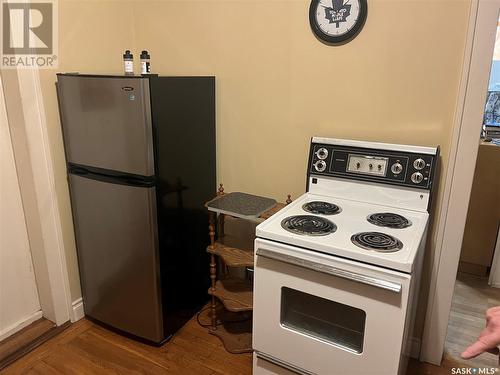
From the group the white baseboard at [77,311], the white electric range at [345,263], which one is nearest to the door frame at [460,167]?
the white electric range at [345,263]

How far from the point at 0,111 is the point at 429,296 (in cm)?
232

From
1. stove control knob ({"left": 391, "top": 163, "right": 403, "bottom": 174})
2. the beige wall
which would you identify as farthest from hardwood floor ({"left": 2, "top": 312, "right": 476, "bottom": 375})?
stove control knob ({"left": 391, "top": 163, "right": 403, "bottom": 174})

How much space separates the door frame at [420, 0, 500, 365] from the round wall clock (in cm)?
45

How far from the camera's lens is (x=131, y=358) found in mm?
1954

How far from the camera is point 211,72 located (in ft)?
7.09

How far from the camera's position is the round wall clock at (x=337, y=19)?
1.71 m

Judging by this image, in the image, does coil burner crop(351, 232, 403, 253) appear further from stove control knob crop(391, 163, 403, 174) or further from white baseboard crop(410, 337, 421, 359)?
white baseboard crop(410, 337, 421, 359)

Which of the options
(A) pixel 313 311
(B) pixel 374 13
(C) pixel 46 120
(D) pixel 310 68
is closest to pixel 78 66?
(C) pixel 46 120

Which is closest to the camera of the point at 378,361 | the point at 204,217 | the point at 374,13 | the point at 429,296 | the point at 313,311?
the point at 378,361

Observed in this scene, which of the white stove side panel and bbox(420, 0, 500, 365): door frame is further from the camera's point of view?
the white stove side panel

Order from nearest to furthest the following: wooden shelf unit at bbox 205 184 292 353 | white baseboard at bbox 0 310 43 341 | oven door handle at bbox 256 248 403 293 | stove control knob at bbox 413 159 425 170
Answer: oven door handle at bbox 256 248 403 293
stove control knob at bbox 413 159 425 170
wooden shelf unit at bbox 205 184 292 353
white baseboard at bbox 0 310 43 341

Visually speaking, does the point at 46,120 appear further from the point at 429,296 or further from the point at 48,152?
the point at 429,296

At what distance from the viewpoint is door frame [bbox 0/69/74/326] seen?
6.01 ft

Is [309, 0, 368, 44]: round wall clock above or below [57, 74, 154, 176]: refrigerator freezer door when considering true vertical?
above
